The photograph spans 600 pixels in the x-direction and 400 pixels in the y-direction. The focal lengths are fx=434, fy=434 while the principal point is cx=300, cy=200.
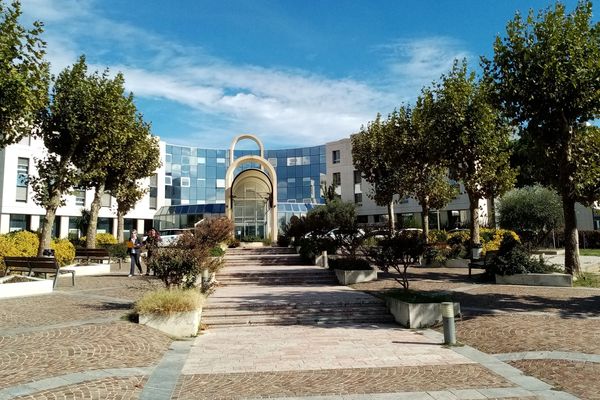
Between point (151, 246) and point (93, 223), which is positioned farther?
point (93, 223)

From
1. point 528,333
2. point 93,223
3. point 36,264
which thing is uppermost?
point 93,223

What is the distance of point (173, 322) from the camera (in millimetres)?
8711

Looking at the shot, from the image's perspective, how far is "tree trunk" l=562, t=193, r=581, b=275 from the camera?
48.5 ft

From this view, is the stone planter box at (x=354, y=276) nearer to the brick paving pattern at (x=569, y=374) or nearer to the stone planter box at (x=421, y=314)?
the stone planter box at (x=421, y=314)

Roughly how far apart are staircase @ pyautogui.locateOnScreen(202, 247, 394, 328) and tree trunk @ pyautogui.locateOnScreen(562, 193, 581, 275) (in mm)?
7857

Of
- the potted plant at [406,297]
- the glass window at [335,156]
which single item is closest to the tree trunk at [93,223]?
the potted plant at [406,297]

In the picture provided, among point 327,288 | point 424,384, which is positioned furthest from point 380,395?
point 327,288

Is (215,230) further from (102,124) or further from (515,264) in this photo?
(515,264)

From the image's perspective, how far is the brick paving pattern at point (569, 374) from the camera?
531cm

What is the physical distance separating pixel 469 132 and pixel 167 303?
15.3 meters

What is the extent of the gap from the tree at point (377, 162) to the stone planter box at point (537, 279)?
11.7 metres

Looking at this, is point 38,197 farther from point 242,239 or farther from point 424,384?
point 424,384

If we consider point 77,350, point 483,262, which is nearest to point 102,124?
point 77,350

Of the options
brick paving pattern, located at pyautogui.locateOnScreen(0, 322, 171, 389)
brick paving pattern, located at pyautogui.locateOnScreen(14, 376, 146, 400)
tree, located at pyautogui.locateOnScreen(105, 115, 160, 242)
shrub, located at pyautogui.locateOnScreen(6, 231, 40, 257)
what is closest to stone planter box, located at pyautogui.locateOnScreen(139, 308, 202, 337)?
brick paving pattern, located at pyautogui.locateOnScreen(0, 322, 171, 389)
